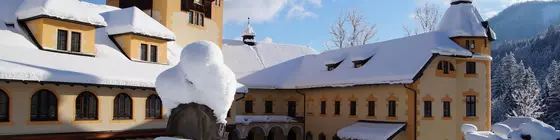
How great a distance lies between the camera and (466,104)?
2444cm

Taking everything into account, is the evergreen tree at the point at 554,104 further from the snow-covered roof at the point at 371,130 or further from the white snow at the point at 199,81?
the white snow at the point at 199,81

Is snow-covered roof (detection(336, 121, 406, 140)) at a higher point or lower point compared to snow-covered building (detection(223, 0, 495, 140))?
lower

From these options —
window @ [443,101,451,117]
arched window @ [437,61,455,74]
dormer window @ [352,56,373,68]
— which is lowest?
window @ [443,101,451,117]

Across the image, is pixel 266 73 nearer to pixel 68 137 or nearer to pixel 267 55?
pixel 267 55

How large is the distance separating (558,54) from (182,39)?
70.6 metres

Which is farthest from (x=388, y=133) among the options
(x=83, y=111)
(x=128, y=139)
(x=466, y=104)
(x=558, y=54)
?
(x=558, y=54)

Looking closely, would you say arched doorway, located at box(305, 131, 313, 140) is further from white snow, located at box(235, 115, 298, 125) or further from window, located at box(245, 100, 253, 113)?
window, located at box(245, 100, 253, 113)

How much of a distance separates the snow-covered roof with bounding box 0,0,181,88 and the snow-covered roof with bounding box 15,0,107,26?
0.10m

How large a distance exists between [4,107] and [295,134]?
19.4m

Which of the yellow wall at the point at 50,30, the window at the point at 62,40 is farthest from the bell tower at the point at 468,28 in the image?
the window at the point at 62,40

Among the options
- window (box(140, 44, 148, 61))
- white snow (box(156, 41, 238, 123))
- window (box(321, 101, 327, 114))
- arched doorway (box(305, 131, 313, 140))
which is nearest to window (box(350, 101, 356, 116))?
window (box(321, 101, 327, 114))

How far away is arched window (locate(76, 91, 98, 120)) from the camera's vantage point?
17.2 metres

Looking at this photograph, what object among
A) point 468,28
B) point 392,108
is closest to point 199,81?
point 392,108

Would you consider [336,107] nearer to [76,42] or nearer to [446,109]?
[446,109]
